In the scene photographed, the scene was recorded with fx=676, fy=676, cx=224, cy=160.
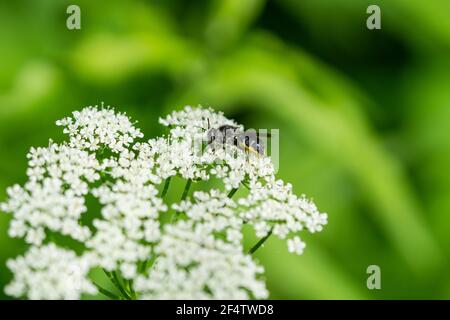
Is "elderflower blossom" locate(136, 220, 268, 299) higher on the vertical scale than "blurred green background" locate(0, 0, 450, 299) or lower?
lower

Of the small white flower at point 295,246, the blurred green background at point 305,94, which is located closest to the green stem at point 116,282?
the small white flower at point 295,246

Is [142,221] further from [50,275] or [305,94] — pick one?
[305,94]

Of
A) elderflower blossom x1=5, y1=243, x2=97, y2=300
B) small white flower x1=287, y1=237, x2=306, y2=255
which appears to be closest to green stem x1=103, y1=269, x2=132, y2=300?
elderflower blossom x1=5, y1=243, x2=97, y2=300

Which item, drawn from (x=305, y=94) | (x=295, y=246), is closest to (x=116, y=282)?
(x=295, y=246)

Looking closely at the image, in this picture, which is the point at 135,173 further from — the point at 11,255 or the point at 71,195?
the point at 11,255

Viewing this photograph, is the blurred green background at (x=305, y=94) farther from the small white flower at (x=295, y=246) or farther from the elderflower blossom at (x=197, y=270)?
the elderflower blossom at (x=197, y=270)

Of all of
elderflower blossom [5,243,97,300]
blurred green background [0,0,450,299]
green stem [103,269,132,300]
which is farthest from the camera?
blurred green background [0,0,450,299]

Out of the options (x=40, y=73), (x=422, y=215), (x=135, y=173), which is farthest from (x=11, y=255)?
(x=422, y=215)

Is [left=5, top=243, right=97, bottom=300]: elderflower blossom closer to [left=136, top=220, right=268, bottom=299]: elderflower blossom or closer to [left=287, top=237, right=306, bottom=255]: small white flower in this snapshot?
[left=136, top=220, right=268, bottom=299]: elderflower blossom

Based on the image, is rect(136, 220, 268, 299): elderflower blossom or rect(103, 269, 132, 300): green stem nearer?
Answer: rect(136, 220, 268, 299): elderflower blossom
